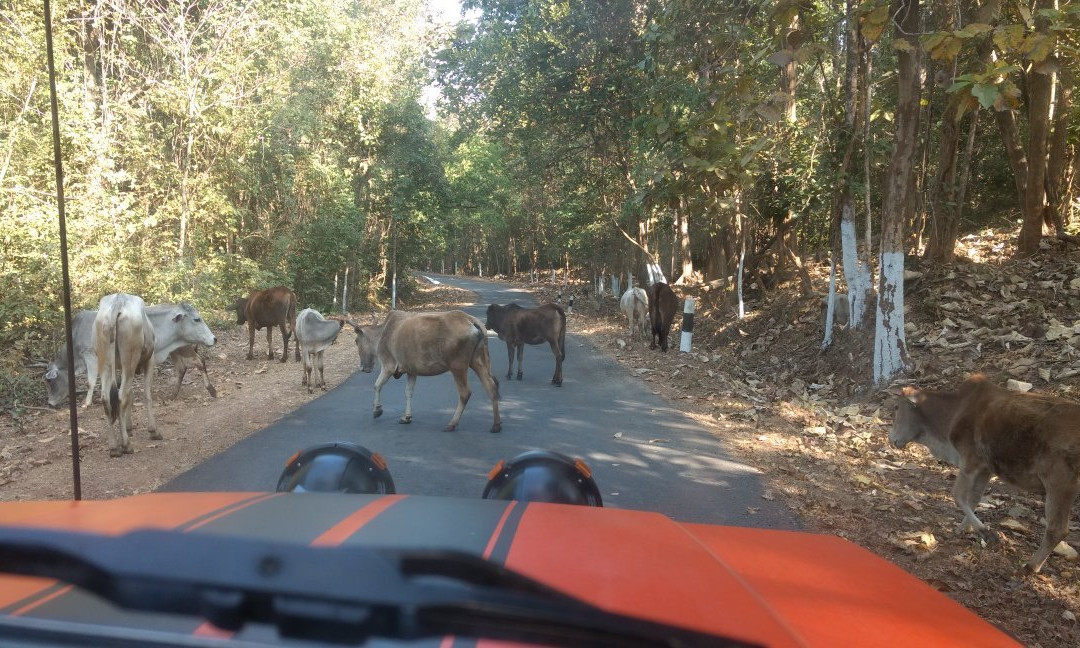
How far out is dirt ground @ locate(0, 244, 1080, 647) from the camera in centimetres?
480

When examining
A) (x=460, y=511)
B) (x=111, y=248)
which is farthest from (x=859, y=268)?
(x=111, y=248)

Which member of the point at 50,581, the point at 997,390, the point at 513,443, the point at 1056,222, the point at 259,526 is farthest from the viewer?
the point at 1056,222

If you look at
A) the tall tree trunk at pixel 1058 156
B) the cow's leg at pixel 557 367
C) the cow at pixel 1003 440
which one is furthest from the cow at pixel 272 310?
the tall tree trunk at pixel 1058 156

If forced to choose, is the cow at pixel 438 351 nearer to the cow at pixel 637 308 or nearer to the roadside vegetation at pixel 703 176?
the roadside vegetation at pixel 703 176

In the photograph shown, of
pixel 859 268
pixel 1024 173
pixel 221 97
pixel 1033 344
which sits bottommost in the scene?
pixel 1033 344

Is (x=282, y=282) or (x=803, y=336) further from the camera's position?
(x=282, y=282)

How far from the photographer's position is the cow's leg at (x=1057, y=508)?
14.3 feet

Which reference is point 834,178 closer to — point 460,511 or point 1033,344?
point 1033,344

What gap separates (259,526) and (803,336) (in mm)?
13916

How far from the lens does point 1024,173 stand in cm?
1280

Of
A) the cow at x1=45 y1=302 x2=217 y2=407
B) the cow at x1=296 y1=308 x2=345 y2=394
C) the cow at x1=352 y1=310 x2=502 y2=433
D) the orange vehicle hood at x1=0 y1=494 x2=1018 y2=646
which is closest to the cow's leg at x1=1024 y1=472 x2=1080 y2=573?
the orange vehicle hood at x1=0 y1=494 x2=1018 y2=646

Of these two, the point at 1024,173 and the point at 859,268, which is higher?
the point at 1024,173

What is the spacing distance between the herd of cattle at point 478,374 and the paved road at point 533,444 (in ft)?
1.76

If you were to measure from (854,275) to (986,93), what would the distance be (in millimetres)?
8516
